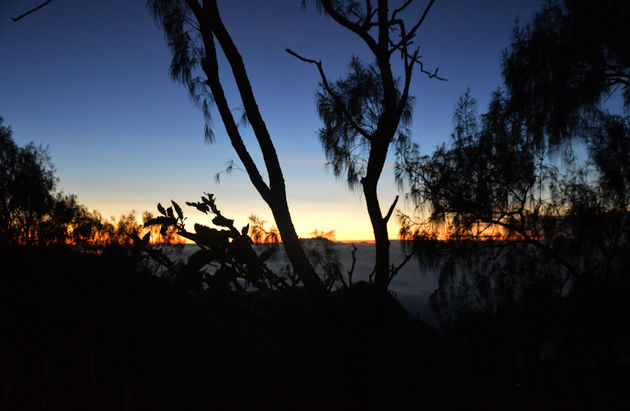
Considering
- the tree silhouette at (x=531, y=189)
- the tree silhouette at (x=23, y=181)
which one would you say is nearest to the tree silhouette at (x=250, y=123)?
the tree silhouette at (x=531, y=189)

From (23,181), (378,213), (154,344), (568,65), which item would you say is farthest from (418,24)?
(23,181)

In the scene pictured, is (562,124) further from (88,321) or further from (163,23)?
(88,321)

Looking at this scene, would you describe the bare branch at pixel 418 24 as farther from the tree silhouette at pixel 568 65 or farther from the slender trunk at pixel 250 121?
the tree silhouette at pixel 568 65

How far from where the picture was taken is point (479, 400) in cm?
494

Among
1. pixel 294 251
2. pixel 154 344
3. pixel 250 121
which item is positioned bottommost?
pixel 154 344

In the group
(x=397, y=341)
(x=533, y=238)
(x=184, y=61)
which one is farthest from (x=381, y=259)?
(x=397, y=341)

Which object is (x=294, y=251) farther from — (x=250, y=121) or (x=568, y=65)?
(x=568, y=65)

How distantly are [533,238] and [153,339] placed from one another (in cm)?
613

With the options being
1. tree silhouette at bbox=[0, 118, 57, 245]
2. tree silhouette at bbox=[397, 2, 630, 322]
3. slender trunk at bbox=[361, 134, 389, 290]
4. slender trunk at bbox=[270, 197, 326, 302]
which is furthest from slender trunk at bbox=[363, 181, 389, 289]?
tree silhouette at bbox=[0, 118, 57, 245]

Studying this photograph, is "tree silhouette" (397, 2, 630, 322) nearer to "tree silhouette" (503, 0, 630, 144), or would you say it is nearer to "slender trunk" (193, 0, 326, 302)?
"tree silhouette" (503, 0, 630, 144)

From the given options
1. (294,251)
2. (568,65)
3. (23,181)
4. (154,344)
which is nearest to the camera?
(154,344)

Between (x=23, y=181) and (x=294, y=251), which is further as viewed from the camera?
(x=23, y=181)

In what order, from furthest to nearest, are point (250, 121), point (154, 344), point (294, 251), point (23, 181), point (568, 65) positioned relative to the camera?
point (23, 181) → point (568, 65) → point (250, 121) → point (294, 251) → point (154, 344)

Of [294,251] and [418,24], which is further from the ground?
[418,24]
